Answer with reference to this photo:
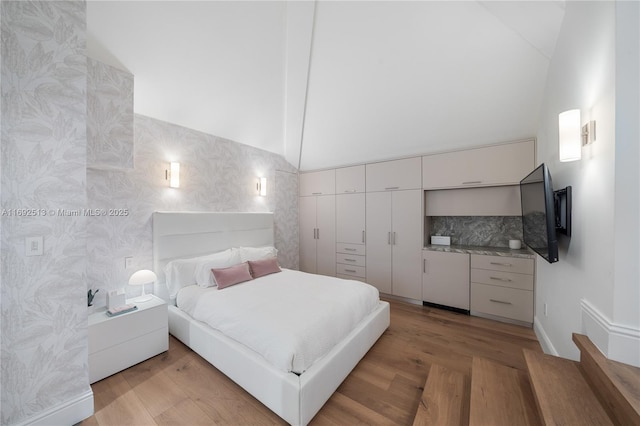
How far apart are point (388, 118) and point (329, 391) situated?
3096 millimetres

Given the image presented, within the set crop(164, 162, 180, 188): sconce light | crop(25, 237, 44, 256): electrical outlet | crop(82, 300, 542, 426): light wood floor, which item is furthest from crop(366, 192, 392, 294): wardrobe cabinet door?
crop(25, 237, 44, 256): electrical outlet

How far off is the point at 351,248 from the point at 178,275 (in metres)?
2.64

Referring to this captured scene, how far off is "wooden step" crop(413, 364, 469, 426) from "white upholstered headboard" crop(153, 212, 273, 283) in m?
2.78

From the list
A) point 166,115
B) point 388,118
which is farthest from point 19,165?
point 388,118

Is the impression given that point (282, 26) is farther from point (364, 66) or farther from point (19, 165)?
point (19, 165)

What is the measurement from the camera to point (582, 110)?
1.45 metres

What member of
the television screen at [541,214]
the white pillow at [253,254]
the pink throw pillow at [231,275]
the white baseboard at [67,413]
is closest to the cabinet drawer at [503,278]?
the television screen at [541,214]

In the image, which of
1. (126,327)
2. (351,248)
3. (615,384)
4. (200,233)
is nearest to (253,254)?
(200,233)

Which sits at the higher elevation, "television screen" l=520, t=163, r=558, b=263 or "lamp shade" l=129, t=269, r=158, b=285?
"television screen" l=520, t=163, r=558, b=263

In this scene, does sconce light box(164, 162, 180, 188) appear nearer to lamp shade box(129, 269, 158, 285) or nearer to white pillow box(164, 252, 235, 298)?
white pillow box(164, 252, 235, 298)

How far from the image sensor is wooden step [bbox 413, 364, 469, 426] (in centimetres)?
140

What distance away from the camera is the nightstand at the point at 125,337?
1892mm

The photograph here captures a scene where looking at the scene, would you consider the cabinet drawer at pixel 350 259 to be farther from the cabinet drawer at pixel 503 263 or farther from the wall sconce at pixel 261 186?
the wall sconce at pixel 261 186

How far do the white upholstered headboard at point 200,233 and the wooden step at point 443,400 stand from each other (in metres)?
2.78
